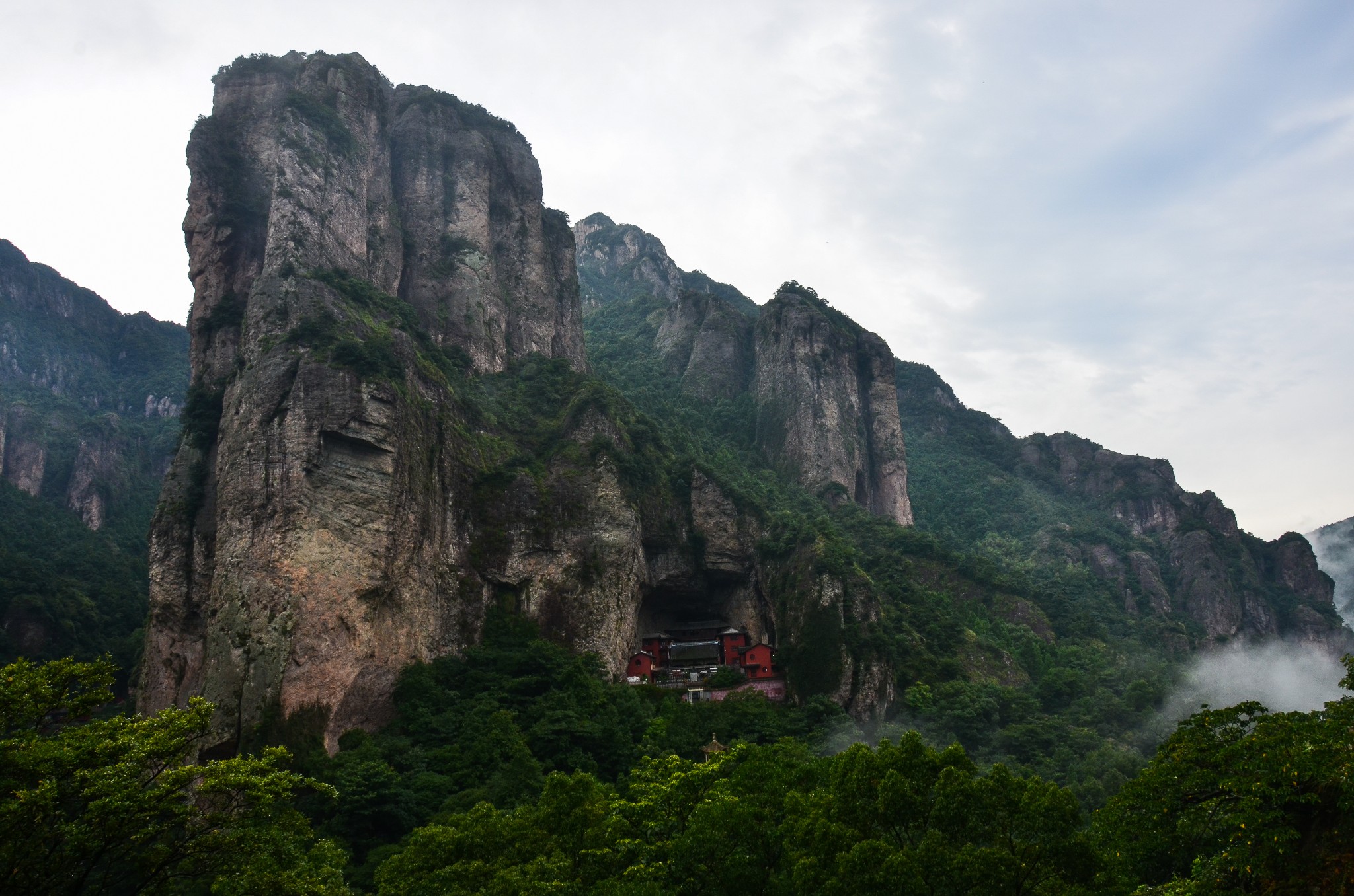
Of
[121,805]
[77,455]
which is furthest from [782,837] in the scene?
[77,455]

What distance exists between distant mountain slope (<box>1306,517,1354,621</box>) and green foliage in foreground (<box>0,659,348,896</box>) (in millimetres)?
Answer: 165276

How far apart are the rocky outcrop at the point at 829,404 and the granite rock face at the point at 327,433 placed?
29635 millimetres

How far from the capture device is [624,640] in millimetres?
56938

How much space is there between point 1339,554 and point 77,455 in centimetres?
19135

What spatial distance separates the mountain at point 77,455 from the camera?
65688 mm

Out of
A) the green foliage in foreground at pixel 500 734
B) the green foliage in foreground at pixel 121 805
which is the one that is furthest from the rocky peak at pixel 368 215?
the green foliage in foreground at pixel 121 805

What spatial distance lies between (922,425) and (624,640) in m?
83.6

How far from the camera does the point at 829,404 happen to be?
93.8m

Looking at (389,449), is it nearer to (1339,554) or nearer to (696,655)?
(696,655)

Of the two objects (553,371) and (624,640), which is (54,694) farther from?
(553,371)

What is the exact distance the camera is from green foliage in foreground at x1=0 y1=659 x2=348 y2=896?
1652 centimetres

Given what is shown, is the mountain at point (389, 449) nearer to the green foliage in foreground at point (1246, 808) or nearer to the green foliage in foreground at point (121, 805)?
the green foliage in foreground at point (121, 805)

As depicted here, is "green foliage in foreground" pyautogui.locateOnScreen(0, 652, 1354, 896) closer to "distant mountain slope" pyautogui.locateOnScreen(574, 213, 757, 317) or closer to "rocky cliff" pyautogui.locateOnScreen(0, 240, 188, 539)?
"rocky cliff" pyautogui.locateOnScreen(0, 240, 188, 539)

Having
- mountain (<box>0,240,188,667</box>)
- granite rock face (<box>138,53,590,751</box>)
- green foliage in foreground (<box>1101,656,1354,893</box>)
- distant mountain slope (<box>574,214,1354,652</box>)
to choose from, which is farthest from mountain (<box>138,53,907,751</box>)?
green foliage in foreground (<box>1101,656,1354,893</box>)
